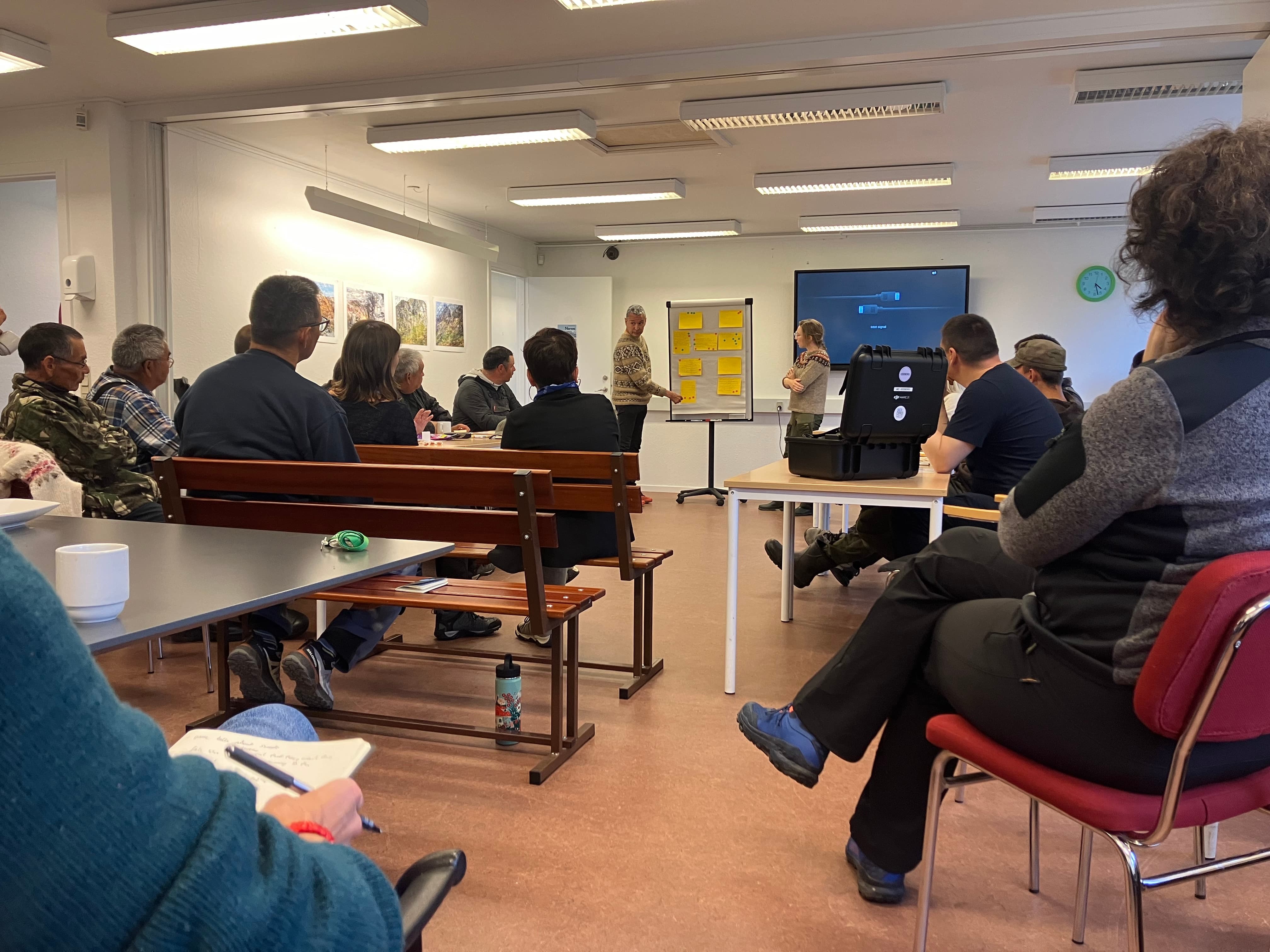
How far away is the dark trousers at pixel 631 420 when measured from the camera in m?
8.69

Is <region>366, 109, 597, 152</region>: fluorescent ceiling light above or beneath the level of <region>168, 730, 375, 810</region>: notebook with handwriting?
above

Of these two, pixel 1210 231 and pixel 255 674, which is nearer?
pixel 1210 231

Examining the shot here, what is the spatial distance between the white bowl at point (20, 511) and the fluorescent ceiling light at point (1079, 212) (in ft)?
28.3

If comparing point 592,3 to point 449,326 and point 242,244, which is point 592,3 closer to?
point 242,244

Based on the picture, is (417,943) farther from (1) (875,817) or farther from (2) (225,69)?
(2) (225,69)

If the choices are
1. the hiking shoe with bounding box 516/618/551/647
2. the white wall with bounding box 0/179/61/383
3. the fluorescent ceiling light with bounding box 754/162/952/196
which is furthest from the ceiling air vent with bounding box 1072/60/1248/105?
the white wall with bounding box 0/179/61/383

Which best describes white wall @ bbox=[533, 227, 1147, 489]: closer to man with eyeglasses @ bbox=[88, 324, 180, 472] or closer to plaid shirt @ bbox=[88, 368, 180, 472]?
man with eyeglasses @ bbox=[88, 324, 180, 472]

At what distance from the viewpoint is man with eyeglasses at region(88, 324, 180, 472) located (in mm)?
3947

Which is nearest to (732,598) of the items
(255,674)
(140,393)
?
(255,674)

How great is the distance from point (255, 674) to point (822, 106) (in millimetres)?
4088

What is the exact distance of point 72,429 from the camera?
358cm

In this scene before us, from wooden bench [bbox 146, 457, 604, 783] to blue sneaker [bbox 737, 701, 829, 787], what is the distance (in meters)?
0.79

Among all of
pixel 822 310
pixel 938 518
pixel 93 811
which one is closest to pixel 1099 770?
pixel 93 811

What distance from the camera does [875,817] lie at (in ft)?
6.18
